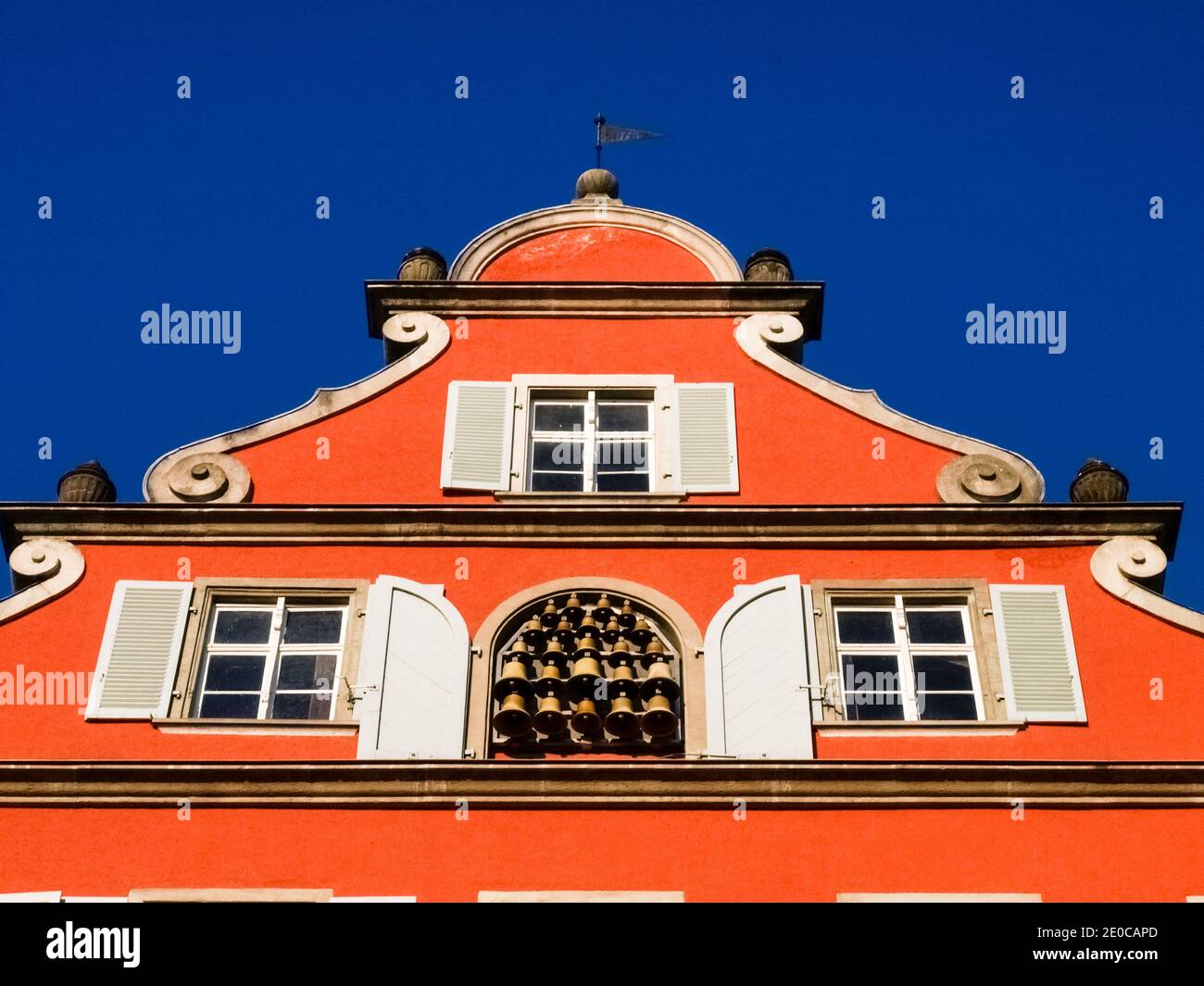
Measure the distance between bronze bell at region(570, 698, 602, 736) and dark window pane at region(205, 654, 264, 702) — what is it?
190cm

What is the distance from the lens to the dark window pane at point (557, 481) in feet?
47.8

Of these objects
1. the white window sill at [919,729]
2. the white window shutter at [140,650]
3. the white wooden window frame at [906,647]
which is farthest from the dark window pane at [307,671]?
the white wooden window frame at [906,647]

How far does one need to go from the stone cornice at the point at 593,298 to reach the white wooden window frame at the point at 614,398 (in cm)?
72

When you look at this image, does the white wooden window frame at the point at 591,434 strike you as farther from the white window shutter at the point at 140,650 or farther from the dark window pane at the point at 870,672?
the white window shutter at the point at 140,650

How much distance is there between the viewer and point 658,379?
15.3m

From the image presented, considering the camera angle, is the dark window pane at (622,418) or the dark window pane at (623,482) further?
the dark window pane at (622,418)

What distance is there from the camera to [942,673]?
1304cm

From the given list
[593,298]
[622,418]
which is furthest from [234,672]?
[593,298]

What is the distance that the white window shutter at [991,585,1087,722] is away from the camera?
1273 cm

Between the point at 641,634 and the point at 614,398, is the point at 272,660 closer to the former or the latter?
the point at 641,634

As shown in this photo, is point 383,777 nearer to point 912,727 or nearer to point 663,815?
point 663,815

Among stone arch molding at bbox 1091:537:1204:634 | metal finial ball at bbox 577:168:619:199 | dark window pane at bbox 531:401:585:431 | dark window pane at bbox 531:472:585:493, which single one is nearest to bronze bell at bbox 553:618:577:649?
dark window pane at bbox 531:472:585:493

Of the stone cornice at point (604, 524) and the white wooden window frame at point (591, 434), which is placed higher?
the white wooden window frame at point (591, 434)
